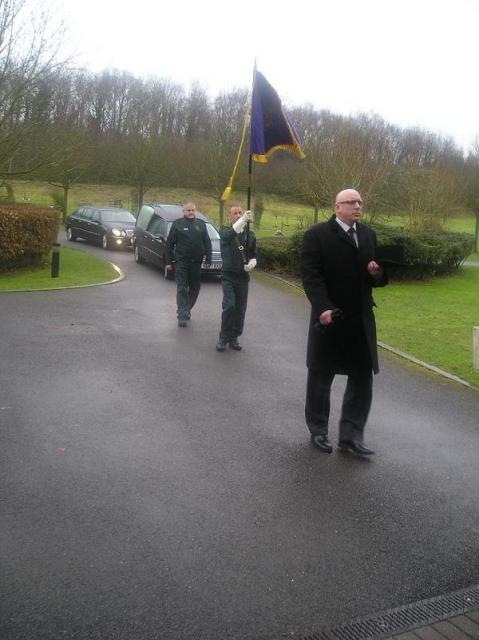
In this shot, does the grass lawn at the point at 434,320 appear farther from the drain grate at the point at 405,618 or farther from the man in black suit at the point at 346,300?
the drain grate at the point at 405,618

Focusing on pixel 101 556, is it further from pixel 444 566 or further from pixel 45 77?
pixel 45 77

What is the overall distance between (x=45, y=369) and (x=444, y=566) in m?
5.31

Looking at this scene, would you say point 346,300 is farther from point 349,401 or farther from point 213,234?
point 213,234

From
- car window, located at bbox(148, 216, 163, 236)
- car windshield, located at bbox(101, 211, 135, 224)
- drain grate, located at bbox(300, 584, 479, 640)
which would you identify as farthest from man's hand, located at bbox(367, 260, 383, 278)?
car windshield, located at bbox(101, 211, 135, 224)

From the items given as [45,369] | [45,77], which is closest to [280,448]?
[45,369]

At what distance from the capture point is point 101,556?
349 cm

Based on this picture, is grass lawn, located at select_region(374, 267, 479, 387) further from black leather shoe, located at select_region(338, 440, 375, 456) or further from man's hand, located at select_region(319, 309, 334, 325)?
man's hand, located at select_region(319, 309, 334, 325)

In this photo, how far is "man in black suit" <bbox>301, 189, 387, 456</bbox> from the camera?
4973 mm

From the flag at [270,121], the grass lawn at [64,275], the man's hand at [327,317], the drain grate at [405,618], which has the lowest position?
the grass lawn at [64,275]

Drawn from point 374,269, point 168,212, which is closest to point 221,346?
point 374,269

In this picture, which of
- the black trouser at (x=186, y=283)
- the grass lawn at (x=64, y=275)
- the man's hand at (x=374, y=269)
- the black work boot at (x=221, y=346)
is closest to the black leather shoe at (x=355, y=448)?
the man's hand at (x=374, y=269)

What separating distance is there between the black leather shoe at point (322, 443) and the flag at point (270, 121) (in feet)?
14.3

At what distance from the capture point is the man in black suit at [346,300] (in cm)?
497

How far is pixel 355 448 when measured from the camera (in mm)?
5156
